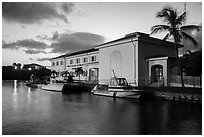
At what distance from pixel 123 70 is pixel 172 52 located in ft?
23.2

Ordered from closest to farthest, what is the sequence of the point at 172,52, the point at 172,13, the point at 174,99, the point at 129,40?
1. the point at 174,99
2. the point at 172,13
3. the point at 129,40
4. the point at 172,52

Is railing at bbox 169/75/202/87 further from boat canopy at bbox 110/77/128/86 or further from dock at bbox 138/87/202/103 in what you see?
boat canopy at bbox 110/77/128/86

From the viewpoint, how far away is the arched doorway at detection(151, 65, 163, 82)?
73.3 feet

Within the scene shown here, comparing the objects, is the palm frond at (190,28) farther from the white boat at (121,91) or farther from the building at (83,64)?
the building at (83,64)

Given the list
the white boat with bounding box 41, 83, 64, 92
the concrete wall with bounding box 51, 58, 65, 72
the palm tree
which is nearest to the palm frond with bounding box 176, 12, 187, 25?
the palm tree

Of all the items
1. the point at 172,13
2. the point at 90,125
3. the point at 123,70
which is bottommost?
the point at 90,125

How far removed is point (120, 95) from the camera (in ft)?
57.8

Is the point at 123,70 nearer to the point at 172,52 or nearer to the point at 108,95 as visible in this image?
the point at 108,95

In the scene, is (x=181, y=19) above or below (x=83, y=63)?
above

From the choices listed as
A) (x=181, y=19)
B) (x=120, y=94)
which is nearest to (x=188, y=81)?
(x=181, y=19)

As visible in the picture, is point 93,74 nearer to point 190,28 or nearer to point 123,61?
point 123,61

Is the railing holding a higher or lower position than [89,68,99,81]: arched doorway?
lower

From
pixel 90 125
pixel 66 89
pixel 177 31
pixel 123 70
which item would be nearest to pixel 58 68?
pixel 66 89

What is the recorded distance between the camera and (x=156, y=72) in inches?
898
